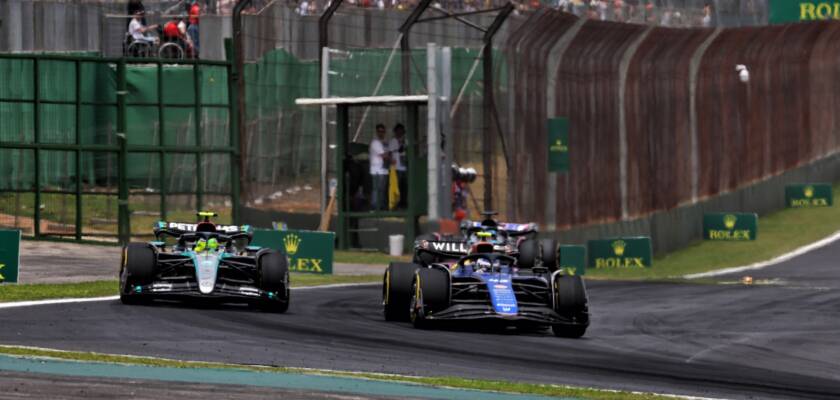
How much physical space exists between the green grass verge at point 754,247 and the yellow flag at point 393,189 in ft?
12.6

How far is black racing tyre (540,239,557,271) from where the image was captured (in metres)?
25.6

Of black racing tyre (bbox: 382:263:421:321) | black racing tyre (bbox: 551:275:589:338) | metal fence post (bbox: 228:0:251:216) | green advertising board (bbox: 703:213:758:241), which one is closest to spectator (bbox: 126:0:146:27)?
metal fence post (bbox: 228:0:251:216)

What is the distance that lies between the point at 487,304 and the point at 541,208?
48.2ft

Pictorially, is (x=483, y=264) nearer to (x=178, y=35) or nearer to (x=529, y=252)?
(x=529, y=252)

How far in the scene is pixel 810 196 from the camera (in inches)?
1816

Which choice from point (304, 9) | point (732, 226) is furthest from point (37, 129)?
point (732, 226)

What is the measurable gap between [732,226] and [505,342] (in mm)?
22318

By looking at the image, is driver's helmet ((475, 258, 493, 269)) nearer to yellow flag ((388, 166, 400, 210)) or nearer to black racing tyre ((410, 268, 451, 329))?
black racing tyre ((410, 268, 451, 329))

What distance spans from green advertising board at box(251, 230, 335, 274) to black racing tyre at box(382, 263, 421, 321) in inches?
303

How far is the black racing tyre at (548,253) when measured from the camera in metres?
25.6

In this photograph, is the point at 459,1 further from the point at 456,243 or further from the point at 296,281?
the point at 456,243

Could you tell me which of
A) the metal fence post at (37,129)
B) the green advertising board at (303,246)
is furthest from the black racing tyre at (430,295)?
the metal fence post at (37,129)

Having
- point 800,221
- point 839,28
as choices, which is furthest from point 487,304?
point 839,28

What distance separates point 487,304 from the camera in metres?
19.4
